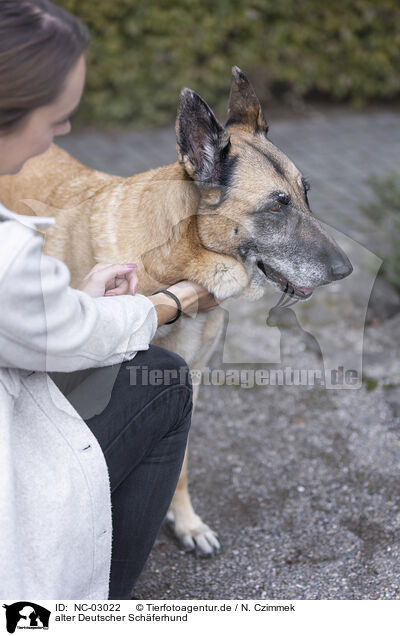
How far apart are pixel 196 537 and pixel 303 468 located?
0.70 metres

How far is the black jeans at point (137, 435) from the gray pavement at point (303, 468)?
0.49 m

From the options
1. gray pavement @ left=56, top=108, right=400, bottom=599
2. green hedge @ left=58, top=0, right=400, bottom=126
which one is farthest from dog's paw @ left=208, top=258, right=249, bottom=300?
green hedge @ left=58, top=0, right=400, bottom=126

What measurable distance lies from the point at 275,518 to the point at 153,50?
5.92 meters

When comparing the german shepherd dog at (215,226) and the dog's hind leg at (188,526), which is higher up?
the german shepherd dog at (215,226)

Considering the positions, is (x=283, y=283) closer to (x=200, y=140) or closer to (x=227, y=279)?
(x=227, y=279)

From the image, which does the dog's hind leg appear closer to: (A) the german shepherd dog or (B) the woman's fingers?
(A) the german shepherd dog

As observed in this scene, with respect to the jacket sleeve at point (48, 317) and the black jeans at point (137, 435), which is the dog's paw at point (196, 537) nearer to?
the black jeans at point (137, 435)

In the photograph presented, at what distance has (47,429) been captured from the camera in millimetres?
1740

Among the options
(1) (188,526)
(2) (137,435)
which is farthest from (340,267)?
(1) (188,526)

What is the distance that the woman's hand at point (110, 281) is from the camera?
2031 millimetres

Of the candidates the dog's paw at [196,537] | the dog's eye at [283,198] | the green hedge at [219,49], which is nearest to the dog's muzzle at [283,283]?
the dog's eye at [283,198]

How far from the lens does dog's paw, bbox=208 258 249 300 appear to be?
252 cm

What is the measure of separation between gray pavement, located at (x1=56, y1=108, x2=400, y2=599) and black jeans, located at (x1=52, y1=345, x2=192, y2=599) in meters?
0.49
